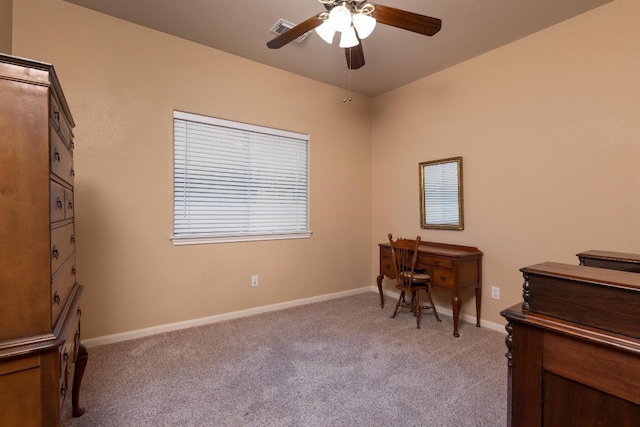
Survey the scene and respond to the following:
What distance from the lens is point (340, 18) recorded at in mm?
1663

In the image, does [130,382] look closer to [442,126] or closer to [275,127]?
[275,127]

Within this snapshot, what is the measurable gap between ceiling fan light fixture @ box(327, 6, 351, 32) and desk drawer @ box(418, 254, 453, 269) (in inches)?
86.0

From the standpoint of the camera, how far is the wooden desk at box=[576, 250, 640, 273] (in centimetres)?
146

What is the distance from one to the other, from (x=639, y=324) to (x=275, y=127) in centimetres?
323

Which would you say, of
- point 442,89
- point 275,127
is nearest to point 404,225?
point 442,89

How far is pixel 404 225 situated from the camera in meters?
3.87

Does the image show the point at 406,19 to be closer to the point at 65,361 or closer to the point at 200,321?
the point at 65,361

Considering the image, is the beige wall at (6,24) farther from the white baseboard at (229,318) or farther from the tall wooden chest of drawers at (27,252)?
the white baseboard at (229,318)

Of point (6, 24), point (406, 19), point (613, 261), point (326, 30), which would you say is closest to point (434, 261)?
point (613, 261)

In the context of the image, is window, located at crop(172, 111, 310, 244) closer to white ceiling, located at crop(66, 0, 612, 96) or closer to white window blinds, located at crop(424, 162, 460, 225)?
white ceiling, located at crop(66, 0, 612, 96)

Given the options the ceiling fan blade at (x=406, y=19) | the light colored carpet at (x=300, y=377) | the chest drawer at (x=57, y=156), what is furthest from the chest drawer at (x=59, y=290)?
the ceiling fan blade at (x=406, y=19)

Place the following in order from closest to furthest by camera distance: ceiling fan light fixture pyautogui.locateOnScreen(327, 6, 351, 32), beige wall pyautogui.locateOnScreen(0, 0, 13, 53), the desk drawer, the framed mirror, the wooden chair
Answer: ceiling fan light fixture pyautogui.locateOnScreen(327, 6, 351, 32) → beige wall pyautogui.locateOnScreen(0, 0, 13, 53) → the desk drawer → the wooden chair → the framed mirror

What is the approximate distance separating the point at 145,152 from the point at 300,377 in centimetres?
227

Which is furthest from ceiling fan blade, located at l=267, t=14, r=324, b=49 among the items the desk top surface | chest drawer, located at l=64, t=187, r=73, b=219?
the desk top surface
